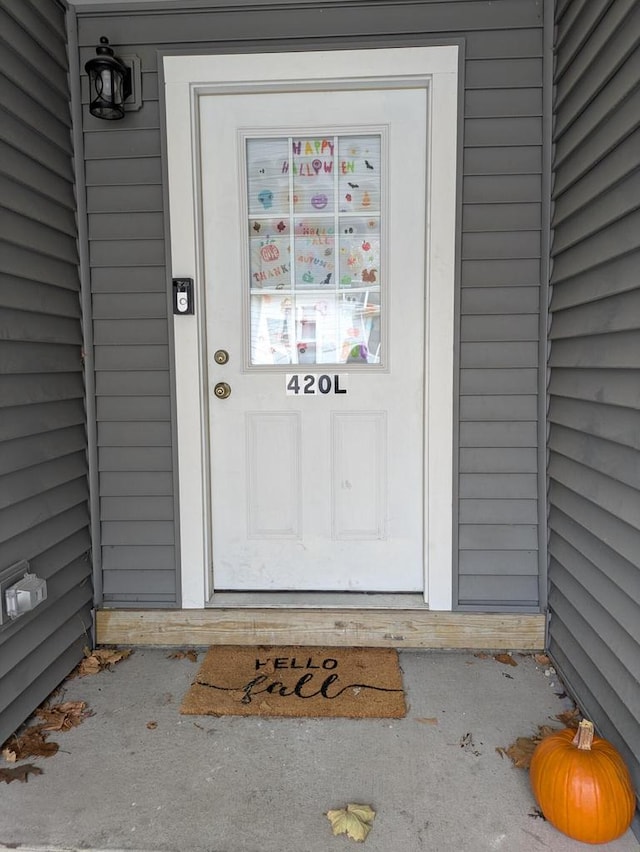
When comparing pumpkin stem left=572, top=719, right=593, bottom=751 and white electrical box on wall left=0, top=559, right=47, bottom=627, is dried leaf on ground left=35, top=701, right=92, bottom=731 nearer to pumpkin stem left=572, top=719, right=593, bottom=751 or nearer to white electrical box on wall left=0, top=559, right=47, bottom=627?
white electrical box on wall left=0, top=559, right=47, bottom=627

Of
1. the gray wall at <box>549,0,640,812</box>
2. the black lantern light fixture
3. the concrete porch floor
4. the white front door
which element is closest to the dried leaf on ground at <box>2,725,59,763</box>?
the concrete porch floor

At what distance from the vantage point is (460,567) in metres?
2.19

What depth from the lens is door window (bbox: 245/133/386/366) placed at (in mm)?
2174

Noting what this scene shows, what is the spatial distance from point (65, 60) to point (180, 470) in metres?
1.59

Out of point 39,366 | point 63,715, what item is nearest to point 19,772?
point 63,715

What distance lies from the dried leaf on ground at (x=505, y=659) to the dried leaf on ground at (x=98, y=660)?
1.42 metres

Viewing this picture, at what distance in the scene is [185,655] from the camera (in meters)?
2.16

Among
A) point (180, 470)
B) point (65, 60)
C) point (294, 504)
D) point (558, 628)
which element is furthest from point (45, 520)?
point (558, 628)

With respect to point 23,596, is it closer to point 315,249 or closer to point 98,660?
point 98,660

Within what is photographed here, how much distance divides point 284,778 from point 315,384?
4.40 feet

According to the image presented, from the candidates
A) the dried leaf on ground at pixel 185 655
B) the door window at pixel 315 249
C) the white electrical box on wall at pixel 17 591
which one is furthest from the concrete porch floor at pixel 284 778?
the door window at pixel 315 249

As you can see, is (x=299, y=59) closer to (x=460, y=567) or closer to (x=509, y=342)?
(x=509, y=342)

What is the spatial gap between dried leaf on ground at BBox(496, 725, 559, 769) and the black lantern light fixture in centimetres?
249

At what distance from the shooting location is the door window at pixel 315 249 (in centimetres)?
217
